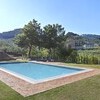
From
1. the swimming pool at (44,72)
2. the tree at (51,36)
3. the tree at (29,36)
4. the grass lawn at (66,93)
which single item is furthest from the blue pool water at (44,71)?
the tree at (29,36)

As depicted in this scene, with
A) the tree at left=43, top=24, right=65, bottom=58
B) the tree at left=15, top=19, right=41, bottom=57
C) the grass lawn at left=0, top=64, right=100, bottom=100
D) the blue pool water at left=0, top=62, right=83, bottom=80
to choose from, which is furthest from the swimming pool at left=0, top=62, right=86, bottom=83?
the tree at left=15, top=19, right=41, bottom=57

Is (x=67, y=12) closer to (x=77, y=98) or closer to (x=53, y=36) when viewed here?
(x=53, y=36)

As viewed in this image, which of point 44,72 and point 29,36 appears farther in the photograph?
point 29,36

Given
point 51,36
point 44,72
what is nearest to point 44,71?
point 44,72

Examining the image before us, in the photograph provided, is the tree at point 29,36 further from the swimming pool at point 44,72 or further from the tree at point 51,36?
the swimming pool at point 44,72

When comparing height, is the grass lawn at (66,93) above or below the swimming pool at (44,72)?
below

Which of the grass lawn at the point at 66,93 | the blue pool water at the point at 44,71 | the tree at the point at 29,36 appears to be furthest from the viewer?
the tree at the point at 29,36

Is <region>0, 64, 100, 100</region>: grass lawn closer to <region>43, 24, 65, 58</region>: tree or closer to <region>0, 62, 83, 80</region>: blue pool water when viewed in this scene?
<region>0, 62, 83, 80</region>: blue pool water

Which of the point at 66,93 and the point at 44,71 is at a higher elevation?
the point at 44,71

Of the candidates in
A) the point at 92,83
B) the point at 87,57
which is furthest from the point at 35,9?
the point at 92,83

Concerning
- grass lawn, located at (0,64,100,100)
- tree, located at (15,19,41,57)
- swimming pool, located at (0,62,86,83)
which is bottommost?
grass lawn, located at (0,64,100,100)

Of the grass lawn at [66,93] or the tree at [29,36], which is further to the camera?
the tree at [29,36]

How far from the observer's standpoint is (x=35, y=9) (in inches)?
923

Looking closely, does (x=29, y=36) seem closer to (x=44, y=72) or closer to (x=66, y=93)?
(x=44, y=72)
